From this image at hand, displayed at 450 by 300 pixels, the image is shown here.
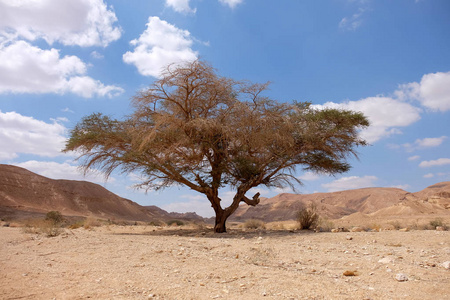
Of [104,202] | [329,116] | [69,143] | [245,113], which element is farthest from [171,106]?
[104,202]

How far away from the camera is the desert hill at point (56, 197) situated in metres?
48.5

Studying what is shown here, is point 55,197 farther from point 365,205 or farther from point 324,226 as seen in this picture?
point 365,205

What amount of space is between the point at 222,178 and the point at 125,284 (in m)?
12.7

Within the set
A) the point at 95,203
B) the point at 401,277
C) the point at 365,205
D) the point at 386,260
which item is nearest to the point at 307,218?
the point at 386,260

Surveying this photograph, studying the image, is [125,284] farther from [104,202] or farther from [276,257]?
[104,202]

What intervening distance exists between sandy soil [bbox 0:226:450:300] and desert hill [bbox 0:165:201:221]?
39.5 meters

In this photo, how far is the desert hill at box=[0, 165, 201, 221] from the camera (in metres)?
48.5

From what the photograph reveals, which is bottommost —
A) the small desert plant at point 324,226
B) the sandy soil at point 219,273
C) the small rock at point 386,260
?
the sandy soil at point 219,273

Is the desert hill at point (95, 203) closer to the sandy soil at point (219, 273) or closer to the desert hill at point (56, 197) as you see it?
the desert hill at point (56, 197)

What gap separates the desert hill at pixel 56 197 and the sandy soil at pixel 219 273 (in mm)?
39482

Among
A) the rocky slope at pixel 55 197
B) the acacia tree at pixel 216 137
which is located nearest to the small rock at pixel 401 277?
the acacia tree at pixel 216 137

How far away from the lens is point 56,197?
54.1 metres

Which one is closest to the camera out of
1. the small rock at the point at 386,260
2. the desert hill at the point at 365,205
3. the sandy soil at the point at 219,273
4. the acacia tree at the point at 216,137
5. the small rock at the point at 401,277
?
the sandy soil at the point at 219,273

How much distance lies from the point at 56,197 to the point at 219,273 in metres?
54.3
